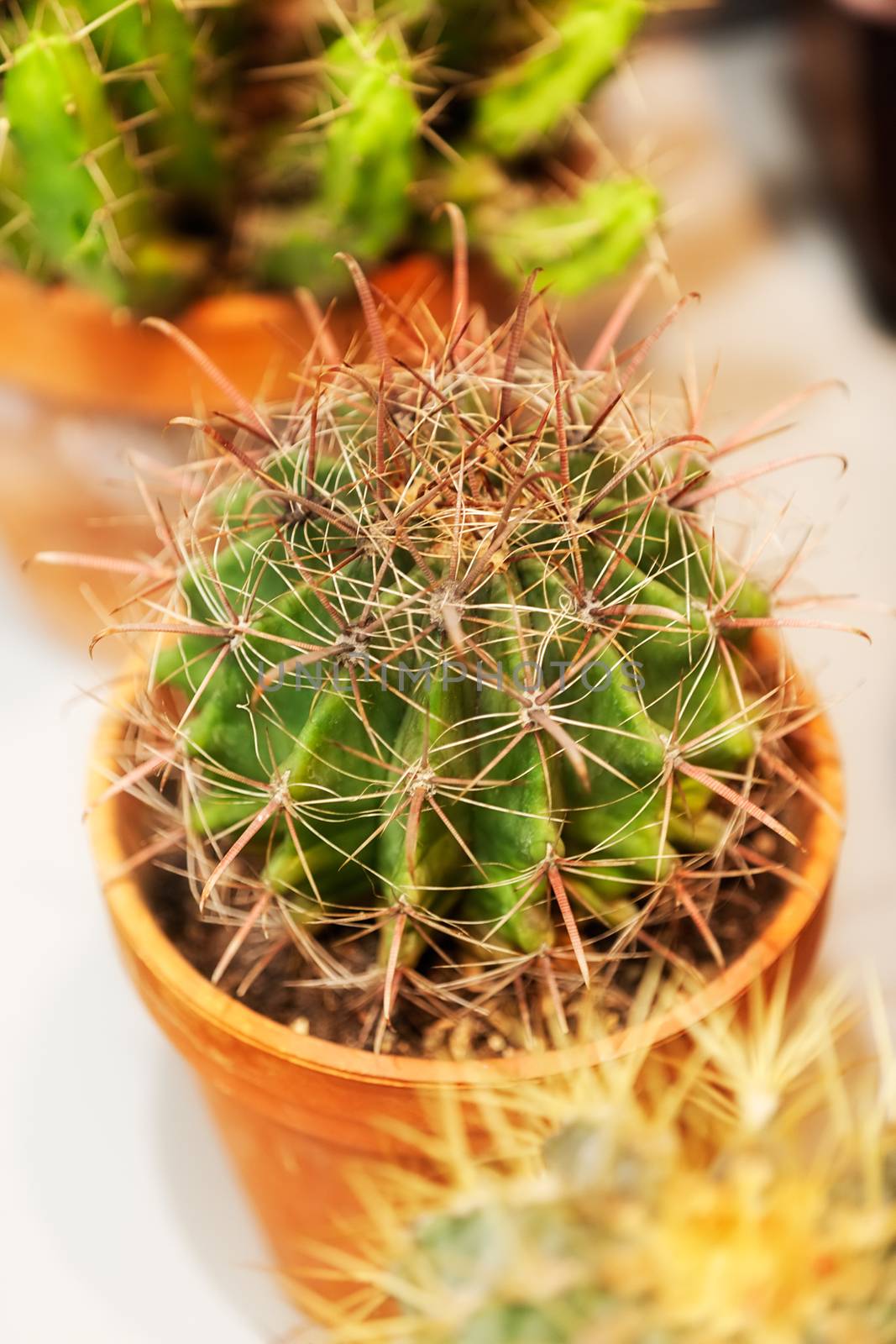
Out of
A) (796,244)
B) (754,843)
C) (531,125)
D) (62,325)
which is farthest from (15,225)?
(796,244)

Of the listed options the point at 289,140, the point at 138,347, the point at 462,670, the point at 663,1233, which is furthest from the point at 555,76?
the point at 663,1233

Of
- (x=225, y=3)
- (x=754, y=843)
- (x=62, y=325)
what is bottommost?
(x=754, y=843)

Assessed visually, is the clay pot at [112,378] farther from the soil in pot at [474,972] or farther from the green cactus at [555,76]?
Answer: the soil in pot at [474,972]

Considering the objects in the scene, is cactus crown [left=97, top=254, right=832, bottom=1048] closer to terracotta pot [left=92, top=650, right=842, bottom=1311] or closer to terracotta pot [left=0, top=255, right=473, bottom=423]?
terracotta pot [left=92, top=650, right=842, bottom=1311]

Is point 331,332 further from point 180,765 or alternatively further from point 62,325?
point 180,765

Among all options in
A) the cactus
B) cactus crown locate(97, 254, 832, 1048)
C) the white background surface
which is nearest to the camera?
the cactus

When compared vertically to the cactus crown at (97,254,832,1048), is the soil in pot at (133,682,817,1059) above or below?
below

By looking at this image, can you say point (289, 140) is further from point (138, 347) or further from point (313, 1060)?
point (313, 1060)

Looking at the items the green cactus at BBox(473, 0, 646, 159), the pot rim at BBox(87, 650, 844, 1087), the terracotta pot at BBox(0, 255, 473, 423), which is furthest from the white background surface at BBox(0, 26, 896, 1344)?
the green cactus at BBox(473, 0, 646, 159)
